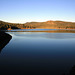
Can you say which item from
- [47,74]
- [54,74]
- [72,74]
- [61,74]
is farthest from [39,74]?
[72,74]

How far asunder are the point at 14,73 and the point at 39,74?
6.93ft

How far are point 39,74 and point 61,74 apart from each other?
1.80m

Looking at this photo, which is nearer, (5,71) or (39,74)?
(39,74)

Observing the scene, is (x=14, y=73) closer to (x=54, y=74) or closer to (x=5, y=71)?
(x=5, y=71)

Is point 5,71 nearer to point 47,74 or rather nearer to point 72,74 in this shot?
point 47,74

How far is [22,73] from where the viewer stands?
8.00 m

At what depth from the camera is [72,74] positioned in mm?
7535

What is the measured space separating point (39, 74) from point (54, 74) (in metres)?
1.24

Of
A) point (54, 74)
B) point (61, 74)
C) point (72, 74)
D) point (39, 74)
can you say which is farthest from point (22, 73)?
point (72, 74)

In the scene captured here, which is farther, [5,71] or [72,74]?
[5,71]

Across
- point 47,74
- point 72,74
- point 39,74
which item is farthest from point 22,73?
point 72,74

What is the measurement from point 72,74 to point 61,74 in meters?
0.85

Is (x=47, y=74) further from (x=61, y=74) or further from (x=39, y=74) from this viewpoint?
(x=61, y=74)

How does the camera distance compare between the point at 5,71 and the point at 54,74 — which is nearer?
the point at 54,74
